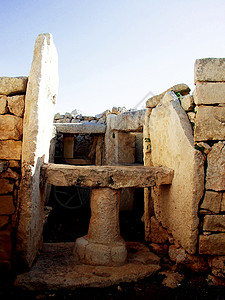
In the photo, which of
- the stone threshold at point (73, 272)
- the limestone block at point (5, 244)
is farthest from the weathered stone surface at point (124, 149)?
the limestone block at point (5, 244)

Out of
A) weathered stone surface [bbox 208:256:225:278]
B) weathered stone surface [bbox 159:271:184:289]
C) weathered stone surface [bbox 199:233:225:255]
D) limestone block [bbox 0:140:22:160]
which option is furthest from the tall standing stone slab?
weathered stone surface [bbox 208:256:225:278]

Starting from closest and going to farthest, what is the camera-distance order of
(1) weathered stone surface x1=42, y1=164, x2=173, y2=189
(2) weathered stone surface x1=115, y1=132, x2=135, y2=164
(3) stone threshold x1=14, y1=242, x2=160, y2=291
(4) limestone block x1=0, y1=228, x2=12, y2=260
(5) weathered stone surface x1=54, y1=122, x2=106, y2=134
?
(3) stone threshold x1=14, y1=242, x2=160, y2=291 → (4) limestone block x1=0, y1=228, x2=12, y2=260 → (1) weathered stone surface x1=42, y1=164, x2=173, y2=189 → (2) weathered stone surface x1=115, y1=132, x2=135, y2=164 → (5) weathered stone surface x1=54, y1=122, x2=106, y2=134

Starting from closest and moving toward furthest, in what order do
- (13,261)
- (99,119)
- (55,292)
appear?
1. (55,292)
2. (13,261)
3. (99,119)

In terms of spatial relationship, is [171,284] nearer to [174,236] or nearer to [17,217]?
[174,236]

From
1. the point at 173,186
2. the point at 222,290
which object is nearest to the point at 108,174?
the point at 173,186

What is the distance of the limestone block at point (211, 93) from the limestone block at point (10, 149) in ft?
6.97

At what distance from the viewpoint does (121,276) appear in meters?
2.65

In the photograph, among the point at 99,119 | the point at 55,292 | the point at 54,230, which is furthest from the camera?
the point at 99,119

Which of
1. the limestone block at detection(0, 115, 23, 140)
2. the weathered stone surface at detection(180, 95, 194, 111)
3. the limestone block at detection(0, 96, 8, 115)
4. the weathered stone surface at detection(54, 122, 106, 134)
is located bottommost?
the limestone block at detection(0, 115, 23, 140)

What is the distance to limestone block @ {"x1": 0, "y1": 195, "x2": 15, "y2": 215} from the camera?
8.41ft

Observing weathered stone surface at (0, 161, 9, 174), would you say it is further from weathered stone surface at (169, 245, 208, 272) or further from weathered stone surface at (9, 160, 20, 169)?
weathered stone surface at (169, 245, 208, 272)

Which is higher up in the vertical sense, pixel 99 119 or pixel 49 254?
pixel 99 119

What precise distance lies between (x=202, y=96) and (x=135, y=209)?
5.05 meters

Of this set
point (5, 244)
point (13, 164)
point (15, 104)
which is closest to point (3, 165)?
point (13, 164)
